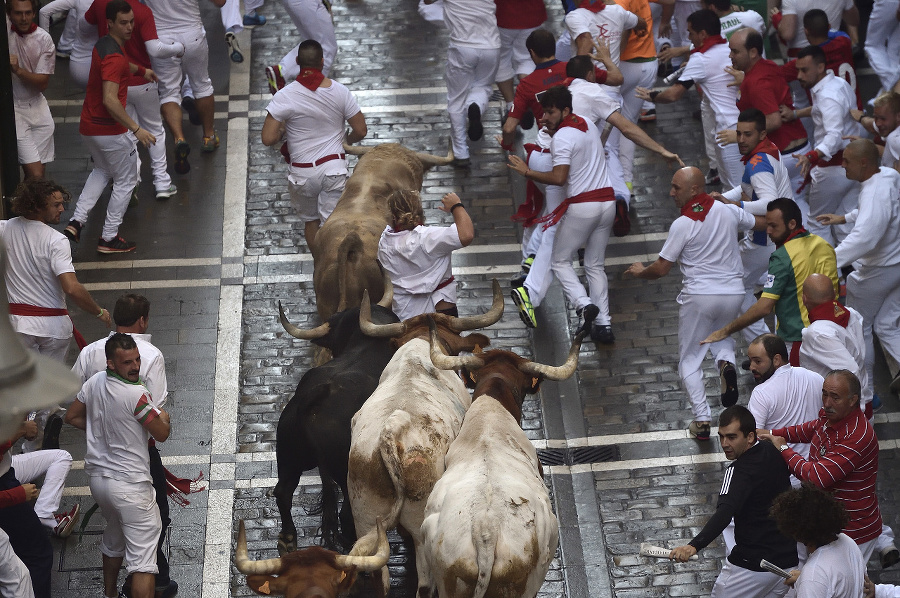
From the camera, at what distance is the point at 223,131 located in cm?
1569

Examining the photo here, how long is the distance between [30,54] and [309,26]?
399 centimetres

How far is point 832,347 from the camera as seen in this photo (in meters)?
9.70

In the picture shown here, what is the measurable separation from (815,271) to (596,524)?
9.83 feet

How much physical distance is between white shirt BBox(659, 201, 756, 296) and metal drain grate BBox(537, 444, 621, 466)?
5.64 ft

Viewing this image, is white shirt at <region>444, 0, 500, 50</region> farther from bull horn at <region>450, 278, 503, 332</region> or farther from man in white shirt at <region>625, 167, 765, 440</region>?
bull horn at <region>450, 278, 503, 332</region>

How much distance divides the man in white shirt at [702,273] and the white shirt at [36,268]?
526 centimetres

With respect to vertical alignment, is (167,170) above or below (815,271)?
below

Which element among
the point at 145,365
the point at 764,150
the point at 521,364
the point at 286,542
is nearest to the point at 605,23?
the point at 764,150

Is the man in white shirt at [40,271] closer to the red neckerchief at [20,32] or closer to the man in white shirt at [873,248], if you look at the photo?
the red neckerchief at [20,32]

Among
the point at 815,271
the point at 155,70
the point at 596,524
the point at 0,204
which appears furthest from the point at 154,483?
the point at 155,70

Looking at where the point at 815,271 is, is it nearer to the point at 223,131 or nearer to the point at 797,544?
the point at 797,544

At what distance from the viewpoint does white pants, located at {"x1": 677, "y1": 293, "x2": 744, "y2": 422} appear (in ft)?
36.3

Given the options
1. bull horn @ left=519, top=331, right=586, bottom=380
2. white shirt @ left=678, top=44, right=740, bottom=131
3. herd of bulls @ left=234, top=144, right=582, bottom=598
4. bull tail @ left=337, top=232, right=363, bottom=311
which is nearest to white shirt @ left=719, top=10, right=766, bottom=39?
white shirt @ left=678, top=44, right=740, bottom=131

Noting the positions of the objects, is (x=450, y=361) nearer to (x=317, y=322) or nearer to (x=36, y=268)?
(x=36, y=268)
